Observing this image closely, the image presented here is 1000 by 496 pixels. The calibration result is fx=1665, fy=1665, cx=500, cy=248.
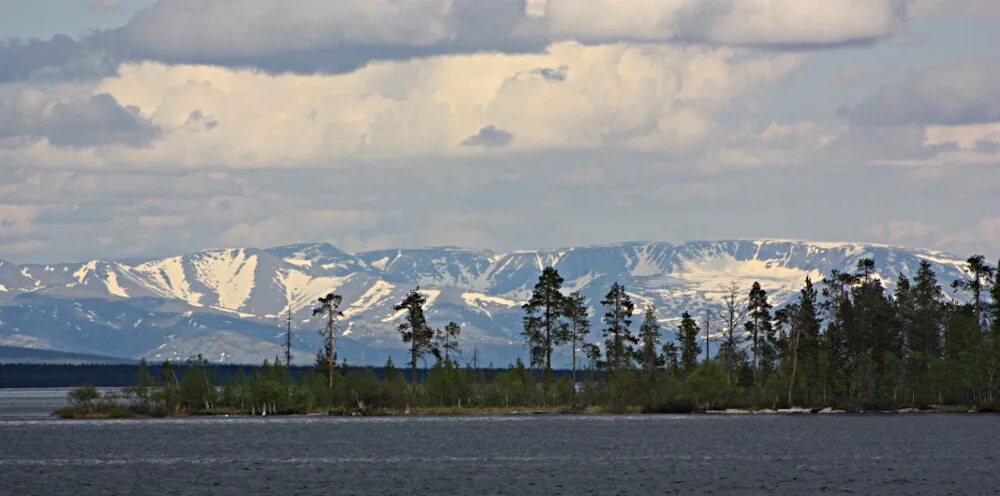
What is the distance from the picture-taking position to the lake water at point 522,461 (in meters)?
117

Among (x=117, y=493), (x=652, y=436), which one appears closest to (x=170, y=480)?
(x=117, y=493)

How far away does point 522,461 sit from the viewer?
141750 mm

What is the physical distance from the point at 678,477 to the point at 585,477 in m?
6.97

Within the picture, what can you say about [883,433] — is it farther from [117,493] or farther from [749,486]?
[117,493]

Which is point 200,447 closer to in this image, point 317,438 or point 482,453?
point 317,438

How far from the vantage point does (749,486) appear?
116188 millimetres

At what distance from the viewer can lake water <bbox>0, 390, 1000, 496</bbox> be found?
117 metres

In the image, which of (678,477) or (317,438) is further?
(317,438)

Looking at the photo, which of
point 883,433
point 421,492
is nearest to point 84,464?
point 421,492

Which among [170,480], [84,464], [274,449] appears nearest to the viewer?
[170,480]

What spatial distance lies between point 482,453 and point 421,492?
129 feet

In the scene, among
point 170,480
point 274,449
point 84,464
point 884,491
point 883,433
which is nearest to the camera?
point 884,491

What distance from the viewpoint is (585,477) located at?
125312 millimetres

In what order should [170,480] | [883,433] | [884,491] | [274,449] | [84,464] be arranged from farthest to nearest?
[883,433], [274,449], [84,464], [170,480], [884,491]
